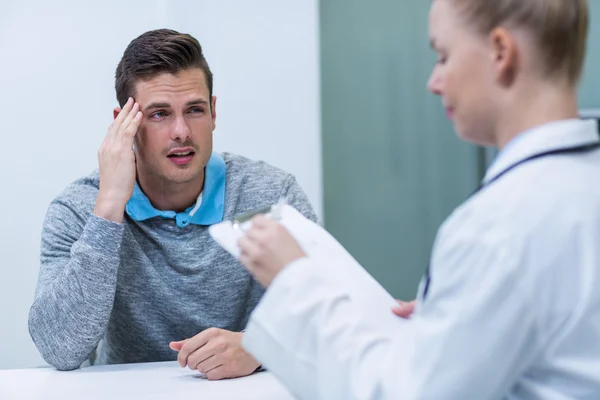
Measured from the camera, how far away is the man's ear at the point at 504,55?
761 mm

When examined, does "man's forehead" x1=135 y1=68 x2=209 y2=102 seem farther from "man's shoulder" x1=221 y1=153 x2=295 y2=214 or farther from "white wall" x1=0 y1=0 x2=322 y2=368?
"white wall" x1=0 y1=0 x2=322 y2=368

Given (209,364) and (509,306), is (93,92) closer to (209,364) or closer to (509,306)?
(209,364)

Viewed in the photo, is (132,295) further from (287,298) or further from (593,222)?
(593,222)

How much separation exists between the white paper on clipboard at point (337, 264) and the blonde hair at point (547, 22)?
34 centimetres

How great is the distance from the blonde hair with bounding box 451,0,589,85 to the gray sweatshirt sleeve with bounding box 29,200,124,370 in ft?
3.21

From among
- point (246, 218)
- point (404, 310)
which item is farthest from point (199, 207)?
point (404, 310)

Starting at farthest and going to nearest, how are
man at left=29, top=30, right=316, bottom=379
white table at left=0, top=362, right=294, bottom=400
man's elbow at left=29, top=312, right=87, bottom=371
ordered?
man at left=29, top=30, right=316, bottom=379, man's elbow at left=29, top=312, right=87, bottom=371, white table at left=0, top=362, right=294, bottom=400

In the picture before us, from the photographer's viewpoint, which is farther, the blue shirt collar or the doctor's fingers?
the blue shirt collar

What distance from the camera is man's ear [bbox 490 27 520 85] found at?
30.0 inches

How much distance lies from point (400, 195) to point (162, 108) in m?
1.17

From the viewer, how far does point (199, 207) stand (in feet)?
5.73

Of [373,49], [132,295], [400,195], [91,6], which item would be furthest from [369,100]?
[132,295]

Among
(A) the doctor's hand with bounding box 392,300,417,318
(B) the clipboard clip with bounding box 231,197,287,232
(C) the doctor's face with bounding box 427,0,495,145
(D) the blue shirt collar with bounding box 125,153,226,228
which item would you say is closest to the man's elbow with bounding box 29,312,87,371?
(D) the blue shirt collar with bounding box 125,153,226,228

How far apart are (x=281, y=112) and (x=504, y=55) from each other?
1900mm
